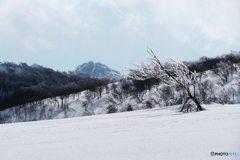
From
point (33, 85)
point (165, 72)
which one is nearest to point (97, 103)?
point (165, 72)

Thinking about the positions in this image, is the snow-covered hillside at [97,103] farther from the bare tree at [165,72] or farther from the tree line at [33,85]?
the bare tree at [165,72]

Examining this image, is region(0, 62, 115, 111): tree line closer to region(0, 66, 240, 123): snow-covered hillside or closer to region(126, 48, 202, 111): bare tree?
region(0, 66, 240, 123): snow-covered hillside

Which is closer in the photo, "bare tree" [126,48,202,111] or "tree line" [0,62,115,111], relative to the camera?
"bare tree" [126,48,202,111]

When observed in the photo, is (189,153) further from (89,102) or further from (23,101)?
(23,101)

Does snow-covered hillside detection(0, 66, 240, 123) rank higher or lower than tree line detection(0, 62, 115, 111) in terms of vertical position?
lower

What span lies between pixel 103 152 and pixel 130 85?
160ft

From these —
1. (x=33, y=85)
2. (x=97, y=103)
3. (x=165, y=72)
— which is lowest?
(x=97, y=103)

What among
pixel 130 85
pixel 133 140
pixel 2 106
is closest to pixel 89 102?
pixel 130 85

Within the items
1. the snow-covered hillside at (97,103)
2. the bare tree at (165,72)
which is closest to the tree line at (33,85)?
the snow-covered hillside at (97,103)

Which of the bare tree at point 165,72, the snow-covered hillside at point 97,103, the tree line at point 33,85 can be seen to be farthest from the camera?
the tree line at point 33,85

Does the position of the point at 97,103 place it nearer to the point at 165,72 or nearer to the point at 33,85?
the point at 165,72

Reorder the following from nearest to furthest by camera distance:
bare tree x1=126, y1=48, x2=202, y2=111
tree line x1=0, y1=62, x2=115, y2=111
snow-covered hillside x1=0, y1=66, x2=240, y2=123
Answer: bare tree x1=126, y1=48, x2=202, y2=111 → snow-covered hillside x1=0, y1=66, x2=240, y2=123 → tree line x1=0, y1=62, x2=115, y2=111

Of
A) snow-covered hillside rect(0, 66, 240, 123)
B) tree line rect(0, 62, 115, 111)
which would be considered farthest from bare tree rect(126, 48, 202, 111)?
tree line rect(0, 62, 115, 111)

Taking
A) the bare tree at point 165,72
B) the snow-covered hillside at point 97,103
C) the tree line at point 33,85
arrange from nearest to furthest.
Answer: the bare tree at point 165,72
the snow-covered hillside at point 97,103
the tree line at point 33,85
